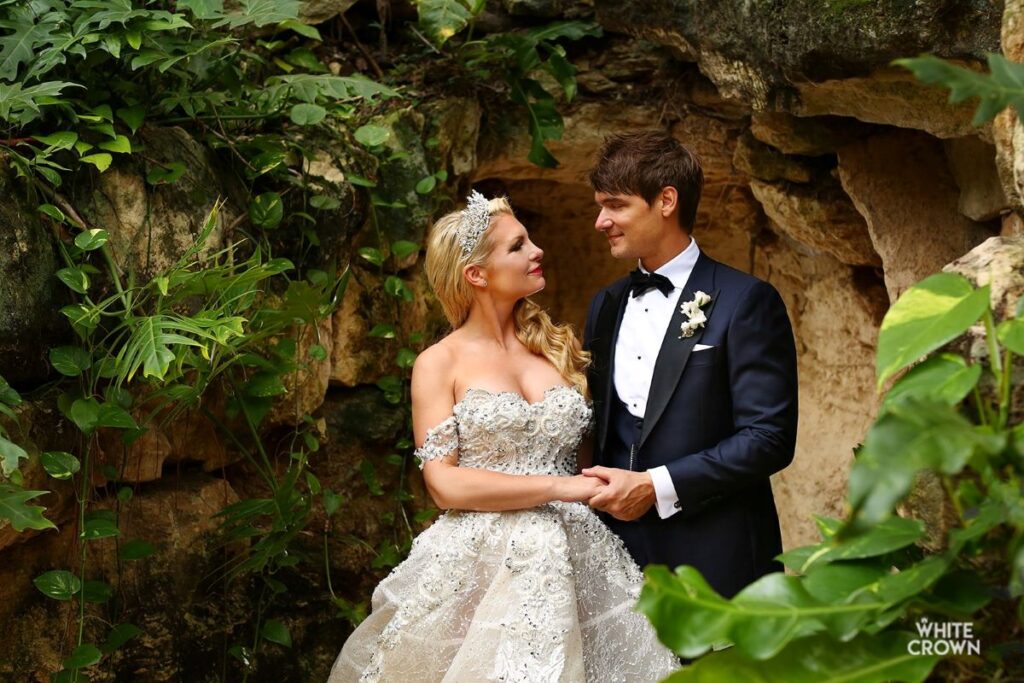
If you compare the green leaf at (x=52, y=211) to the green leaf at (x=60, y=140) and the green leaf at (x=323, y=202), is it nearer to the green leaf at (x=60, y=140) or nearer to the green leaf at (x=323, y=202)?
the green leaf at (x=60, y=140)

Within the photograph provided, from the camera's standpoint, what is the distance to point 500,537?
328 centimetres

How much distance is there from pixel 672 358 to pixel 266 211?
169 centimetres

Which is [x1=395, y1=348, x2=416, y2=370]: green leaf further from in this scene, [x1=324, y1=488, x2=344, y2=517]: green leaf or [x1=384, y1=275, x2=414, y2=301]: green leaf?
[x1=324, y1=488, x2=344, y2=517]: green leaf

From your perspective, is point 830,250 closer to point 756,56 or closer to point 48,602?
point 756,56

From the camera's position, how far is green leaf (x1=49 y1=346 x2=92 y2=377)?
3.54m

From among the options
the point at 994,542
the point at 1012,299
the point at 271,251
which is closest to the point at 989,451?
the point at 994,542

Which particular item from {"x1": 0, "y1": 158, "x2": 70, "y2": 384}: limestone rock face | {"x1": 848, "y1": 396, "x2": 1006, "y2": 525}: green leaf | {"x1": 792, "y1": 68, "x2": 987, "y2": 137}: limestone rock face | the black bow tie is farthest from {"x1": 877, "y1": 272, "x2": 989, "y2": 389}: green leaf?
{"x1": 0, "y1": 158, "x2": 70, "y2": 384}: limestone rock face

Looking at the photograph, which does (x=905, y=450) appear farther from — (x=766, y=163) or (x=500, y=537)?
(x=766, y=163)

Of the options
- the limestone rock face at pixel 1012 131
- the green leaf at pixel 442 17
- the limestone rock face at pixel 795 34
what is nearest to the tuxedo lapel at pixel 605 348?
the limestone rock face at pixel 795 34

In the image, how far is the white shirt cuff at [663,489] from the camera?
3.20 meters

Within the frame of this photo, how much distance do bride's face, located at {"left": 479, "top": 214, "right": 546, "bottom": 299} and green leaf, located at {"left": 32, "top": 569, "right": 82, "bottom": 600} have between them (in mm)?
1613

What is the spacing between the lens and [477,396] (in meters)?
3.35

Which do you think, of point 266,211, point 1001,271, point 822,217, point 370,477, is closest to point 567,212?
point 822,217

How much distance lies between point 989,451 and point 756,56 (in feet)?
8.46
